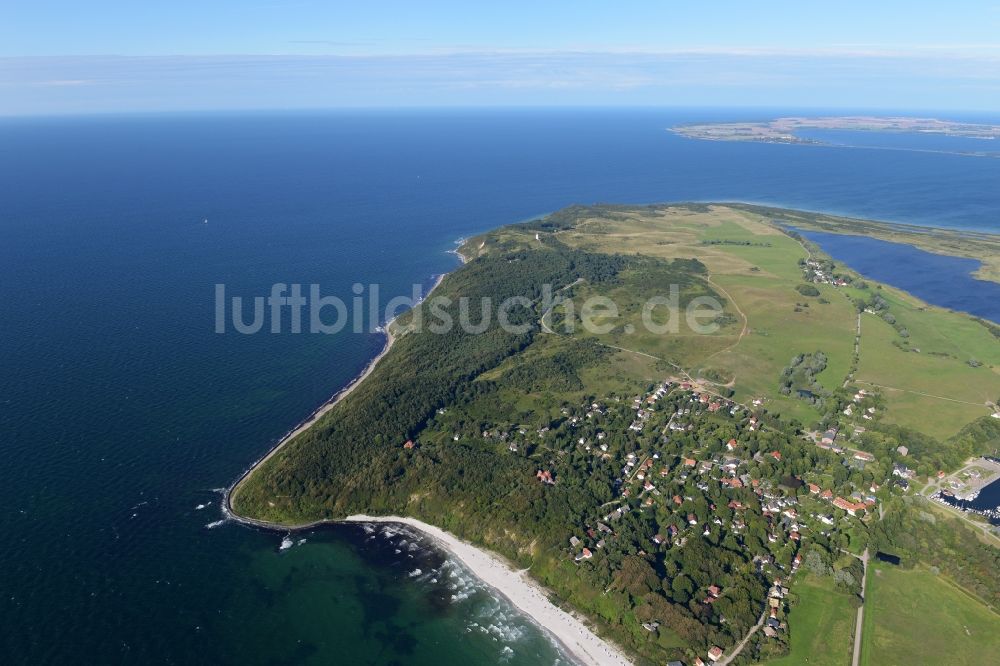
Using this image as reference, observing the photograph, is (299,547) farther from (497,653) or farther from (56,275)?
(56,275)

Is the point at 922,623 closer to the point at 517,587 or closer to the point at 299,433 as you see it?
the point at 517,587

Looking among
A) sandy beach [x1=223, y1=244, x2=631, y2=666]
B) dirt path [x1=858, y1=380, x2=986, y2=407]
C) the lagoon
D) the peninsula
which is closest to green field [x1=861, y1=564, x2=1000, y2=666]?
the peninsula

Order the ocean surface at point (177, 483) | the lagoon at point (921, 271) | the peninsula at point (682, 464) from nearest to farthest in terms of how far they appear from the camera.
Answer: the ocean surface at point (177, 483) → the peninsula at point (682, 464) → the lagoon at point (921, 271)

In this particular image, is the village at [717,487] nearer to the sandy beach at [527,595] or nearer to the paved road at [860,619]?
the paved road at [860,619]

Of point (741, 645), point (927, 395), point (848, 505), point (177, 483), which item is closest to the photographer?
point (741, 645)

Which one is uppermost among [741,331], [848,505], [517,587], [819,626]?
[741,331]

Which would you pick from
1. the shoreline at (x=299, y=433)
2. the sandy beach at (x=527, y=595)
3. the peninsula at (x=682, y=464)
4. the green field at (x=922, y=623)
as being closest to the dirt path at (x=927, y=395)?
the peninsula at (x=682, y=464)

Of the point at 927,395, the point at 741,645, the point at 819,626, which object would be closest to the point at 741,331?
the point at 927,395

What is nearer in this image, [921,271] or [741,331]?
[741,331]

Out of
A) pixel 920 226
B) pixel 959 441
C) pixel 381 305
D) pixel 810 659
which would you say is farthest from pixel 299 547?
pixel 920 226
